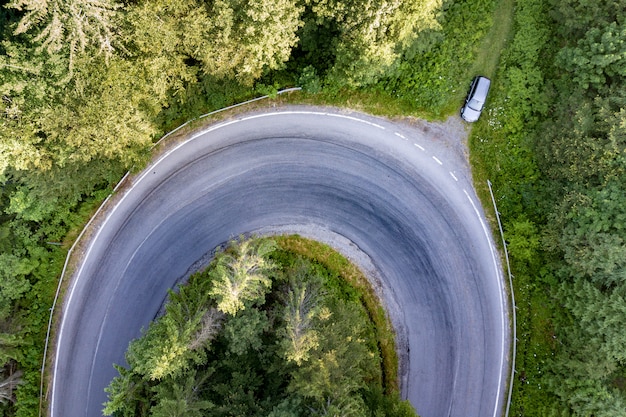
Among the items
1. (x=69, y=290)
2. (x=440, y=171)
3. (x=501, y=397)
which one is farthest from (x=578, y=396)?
(x=69, y=290)

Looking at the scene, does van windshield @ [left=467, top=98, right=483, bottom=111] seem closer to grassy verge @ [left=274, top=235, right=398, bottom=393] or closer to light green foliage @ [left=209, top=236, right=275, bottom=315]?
grassy verge @ [left=274, top=235, right=398, bottom=393]

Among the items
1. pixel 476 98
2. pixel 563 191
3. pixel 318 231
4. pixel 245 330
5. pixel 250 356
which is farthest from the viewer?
pixel 318 231

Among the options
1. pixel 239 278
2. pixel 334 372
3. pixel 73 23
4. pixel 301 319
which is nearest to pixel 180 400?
pixel 239 278

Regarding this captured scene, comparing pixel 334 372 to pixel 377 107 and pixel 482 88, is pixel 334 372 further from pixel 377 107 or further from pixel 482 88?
pixel 482 88

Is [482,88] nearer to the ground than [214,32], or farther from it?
farther from it

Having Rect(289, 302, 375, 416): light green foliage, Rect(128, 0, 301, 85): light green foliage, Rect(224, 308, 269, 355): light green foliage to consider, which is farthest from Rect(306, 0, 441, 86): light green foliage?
Rect(224, 308, 269, 355): light green foliage

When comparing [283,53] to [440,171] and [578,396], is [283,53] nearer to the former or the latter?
[440,171]

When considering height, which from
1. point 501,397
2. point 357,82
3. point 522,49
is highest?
point 522,49
